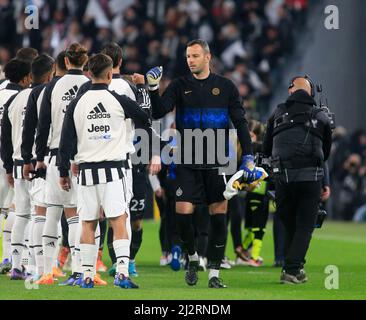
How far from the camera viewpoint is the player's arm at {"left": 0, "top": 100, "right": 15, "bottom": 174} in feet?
46.1

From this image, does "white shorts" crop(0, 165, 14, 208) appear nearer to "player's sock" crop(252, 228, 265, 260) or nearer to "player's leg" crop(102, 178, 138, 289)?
"player's leg" crop(102, 178, 138, 289)

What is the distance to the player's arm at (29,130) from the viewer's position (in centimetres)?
1334

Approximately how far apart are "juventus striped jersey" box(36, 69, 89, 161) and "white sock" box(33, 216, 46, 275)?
74cm

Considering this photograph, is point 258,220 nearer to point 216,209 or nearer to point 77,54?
point 216,209

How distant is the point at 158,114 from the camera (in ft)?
41.3

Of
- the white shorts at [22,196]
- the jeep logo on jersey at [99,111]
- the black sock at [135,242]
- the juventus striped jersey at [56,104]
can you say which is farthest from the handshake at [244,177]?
A: the white shorts at [22,196]

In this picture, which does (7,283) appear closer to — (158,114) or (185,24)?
(158,114)

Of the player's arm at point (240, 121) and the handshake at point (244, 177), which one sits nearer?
the handshake at point (244, 177)

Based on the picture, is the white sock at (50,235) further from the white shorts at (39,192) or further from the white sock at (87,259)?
the white sock at (87,259)

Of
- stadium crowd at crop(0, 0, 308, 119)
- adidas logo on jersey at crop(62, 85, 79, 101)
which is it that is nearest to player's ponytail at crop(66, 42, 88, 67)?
adidas logo on jersey at crop(62, 85, 79, 101)

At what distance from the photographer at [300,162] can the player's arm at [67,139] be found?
2.54m

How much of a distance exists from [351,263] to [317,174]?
3957 millimetres

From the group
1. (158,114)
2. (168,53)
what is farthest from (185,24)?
(158,114)

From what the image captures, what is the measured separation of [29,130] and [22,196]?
3.48 feet
